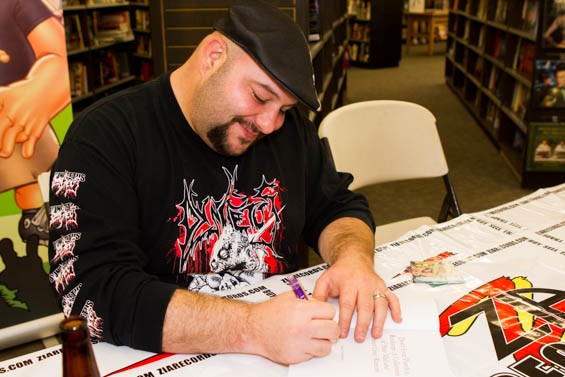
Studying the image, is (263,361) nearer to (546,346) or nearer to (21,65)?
(546,346)

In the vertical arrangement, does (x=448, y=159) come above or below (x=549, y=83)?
below

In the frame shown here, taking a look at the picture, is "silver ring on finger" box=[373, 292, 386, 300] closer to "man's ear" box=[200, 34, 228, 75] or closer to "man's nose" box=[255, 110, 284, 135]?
"man's nose" box=[255, 110, 284, 135]

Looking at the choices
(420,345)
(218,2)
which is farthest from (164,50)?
(420,345)

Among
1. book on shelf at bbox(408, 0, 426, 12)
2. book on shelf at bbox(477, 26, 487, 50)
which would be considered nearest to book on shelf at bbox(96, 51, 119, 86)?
book on shelf at bbox(477, 26, 487, 50)

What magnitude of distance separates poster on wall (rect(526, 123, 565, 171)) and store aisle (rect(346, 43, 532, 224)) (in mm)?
214

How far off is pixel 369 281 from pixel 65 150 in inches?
24.5

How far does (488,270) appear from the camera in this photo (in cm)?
119

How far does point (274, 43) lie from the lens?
103cm

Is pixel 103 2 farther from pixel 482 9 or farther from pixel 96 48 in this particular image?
pixel 482 9

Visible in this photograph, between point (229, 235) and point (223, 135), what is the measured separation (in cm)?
22

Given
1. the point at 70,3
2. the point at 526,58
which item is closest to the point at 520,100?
the point at 526,58

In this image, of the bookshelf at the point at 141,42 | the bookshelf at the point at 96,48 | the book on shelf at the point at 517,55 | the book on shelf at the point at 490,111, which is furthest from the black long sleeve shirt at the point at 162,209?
→ the bookshelf at the point at 141,42

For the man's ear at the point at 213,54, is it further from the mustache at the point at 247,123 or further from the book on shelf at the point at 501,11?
the book on shelf at the point at 501,11

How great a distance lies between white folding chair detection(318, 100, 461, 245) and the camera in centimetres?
193
